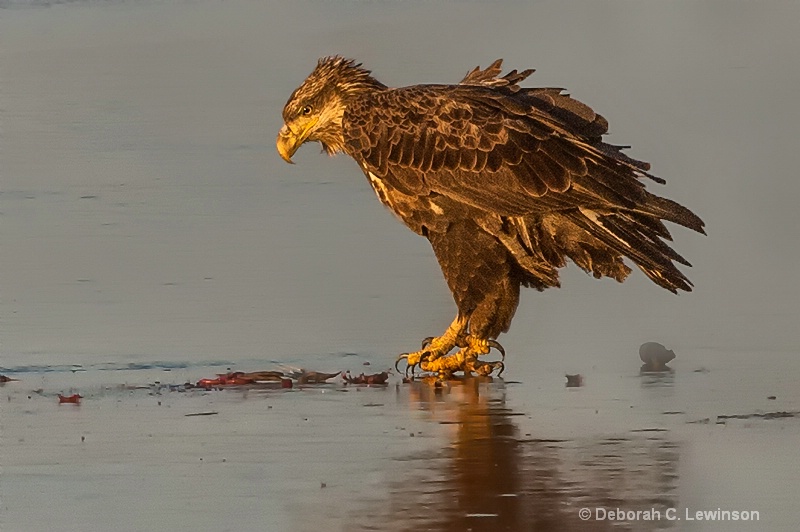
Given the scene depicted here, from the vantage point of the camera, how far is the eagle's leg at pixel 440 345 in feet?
27.6

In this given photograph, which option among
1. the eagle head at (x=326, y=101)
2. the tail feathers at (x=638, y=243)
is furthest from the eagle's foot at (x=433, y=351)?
the eagle head at (x=326, y=101)

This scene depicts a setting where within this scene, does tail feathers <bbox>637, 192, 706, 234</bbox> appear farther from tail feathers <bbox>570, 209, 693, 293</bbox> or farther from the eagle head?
the eagle head

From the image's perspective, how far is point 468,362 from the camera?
838cm

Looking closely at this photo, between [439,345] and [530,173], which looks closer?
[530,173]

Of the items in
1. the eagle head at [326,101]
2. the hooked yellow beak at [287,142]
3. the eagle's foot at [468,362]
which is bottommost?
the eagle's foot at [468,362]

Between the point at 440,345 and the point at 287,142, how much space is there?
4.57 ft

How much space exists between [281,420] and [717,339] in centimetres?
301

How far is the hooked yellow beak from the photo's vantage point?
899cm

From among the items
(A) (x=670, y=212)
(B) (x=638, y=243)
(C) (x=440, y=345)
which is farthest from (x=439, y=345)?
(A) (x=670, y=212)

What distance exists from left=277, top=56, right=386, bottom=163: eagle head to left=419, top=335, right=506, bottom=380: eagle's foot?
119 centimetres

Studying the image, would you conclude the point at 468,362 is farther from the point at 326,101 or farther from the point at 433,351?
the point at 326,101

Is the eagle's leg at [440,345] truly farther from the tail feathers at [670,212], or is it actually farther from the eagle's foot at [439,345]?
the tail feathers at [670,212]

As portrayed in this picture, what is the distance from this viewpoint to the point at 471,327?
8453mm

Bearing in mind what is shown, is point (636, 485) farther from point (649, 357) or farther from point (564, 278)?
point (564, 278)
